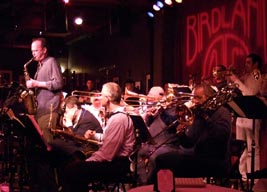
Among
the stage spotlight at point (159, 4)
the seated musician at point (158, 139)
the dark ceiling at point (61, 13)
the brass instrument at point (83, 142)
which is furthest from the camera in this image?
the stage spotlight at point (159, 4)

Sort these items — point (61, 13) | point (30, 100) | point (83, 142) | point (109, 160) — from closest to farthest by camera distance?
point (109, 160) → point (83, 142) → point (30, 100) → point (61, 13)

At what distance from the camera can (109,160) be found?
17.2ft

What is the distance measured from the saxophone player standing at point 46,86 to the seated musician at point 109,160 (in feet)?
4.61

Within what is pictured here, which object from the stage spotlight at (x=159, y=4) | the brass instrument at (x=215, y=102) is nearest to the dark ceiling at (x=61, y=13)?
the stage spotlight at (x=159, y=4)

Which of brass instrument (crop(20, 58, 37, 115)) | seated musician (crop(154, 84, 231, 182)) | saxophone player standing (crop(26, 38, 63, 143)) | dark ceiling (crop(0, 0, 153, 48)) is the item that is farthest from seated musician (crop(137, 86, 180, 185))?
dark ceiling (crop(0, 0, 153, 48))

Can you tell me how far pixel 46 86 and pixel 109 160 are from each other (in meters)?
1.75

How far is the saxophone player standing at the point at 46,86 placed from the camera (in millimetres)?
6590

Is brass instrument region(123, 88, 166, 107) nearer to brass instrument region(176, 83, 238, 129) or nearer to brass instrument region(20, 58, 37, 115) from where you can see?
brass instrument region(176, 83, 238, 129)

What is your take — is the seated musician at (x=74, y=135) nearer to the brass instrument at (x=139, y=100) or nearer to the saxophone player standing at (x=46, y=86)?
the saxophone player standing at (x=46, y=86)

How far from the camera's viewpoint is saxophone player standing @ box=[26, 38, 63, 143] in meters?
6.59

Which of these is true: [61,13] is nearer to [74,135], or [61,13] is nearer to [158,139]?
[158,139]

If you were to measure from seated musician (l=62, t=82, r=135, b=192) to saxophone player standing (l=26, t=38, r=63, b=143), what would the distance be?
4.61 ft

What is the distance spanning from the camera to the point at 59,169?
263 inches

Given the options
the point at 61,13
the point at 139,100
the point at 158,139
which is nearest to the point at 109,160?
the point at 158,139
